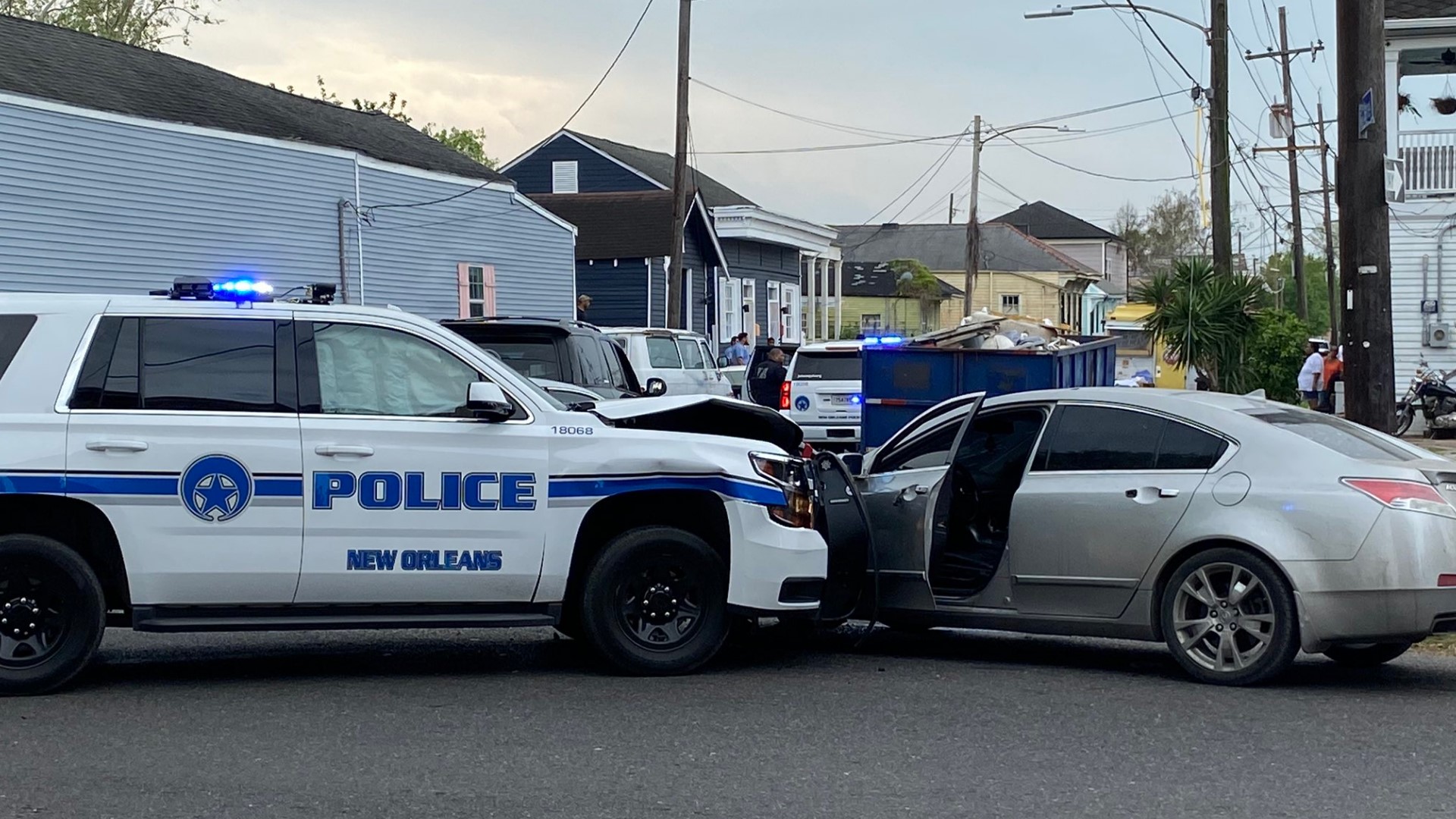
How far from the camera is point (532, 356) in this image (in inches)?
552

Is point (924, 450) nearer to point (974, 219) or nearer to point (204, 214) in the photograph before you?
point (204, 214)

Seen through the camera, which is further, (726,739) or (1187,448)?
(1187,448)

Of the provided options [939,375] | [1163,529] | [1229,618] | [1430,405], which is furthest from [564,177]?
[1229,618]

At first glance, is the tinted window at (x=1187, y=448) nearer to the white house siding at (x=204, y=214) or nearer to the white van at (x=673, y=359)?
the white van at (x=673, y=359)

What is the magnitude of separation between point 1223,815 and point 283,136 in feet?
72.9

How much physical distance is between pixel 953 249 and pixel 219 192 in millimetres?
68739

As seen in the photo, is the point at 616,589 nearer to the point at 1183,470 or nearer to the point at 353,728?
the point at 353,728

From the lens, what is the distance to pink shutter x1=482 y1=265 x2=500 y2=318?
103ft

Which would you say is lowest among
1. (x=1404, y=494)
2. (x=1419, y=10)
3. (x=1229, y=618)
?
(x=1229, y=618)

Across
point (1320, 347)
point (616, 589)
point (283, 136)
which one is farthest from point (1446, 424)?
point (616, 589)

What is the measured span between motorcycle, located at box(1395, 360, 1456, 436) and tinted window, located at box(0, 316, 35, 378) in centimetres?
2274

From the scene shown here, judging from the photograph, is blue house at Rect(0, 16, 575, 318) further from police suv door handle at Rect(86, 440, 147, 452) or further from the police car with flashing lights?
police suv door handle at Rect(86, 440, 147, 452)

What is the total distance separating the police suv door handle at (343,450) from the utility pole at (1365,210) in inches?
277

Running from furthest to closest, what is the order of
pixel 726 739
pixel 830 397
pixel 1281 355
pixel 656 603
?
pixel 1281 355 → pixel 830 397 → pixel 656 603 → pixel 726 739
